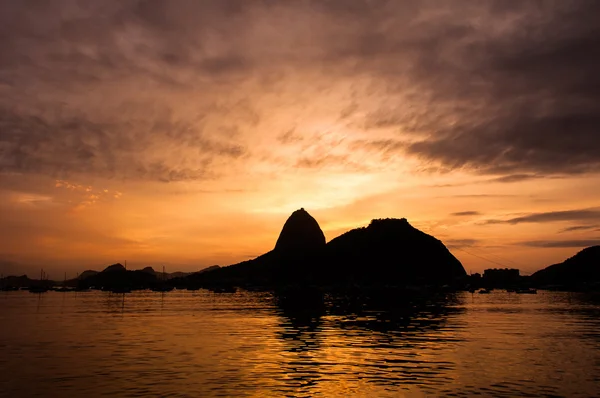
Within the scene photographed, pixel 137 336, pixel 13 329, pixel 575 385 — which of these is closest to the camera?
pixel 575 385

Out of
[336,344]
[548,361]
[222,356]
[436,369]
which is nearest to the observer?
[436,369]

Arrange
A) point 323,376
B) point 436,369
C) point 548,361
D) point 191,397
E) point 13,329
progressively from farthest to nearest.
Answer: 1. point 13,329
2. point 548,361
3. point 436,369
4. point 323,376
5. point 191,397

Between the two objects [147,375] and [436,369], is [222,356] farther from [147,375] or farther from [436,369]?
[436,369]

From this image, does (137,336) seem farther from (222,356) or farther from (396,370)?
(396,370)

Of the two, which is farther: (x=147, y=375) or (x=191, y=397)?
(x=147, y=375)

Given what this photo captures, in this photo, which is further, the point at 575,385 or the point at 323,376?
the point at 323,376

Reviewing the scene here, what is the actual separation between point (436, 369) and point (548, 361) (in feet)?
32.6

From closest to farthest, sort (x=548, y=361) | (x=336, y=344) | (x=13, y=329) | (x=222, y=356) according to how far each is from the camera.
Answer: (x=548, y=361) → (x=222, y=356) → (x=336, y=344) → (x=13, y=329)

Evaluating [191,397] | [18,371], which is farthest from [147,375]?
[18,371]

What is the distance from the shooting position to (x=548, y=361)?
116 ft

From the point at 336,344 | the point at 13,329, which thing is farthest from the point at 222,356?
the point at 13,329

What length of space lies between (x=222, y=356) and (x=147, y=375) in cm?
858

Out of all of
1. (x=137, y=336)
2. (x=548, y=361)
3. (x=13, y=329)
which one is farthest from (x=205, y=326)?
(x=548, y=361)

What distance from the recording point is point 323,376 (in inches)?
1179
